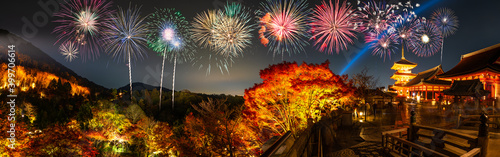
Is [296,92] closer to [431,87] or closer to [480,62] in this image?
[480,62]

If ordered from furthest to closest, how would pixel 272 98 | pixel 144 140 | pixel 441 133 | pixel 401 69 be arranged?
pixel 401 69
pixel 144 140
pixel 272 98
pixel 441 133

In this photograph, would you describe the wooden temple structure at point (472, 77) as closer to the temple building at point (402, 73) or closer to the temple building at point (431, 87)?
the temple building at point (431, 87)

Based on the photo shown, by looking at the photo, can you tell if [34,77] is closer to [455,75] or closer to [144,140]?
[144,140]

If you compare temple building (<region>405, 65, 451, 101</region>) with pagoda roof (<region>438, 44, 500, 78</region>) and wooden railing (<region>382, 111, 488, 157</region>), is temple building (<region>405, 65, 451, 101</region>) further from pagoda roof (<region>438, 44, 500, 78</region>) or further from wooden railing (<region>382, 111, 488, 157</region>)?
wooden railing (<region>382, 111, 488, 157</region>)

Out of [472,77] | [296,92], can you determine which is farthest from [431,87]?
[296,92]

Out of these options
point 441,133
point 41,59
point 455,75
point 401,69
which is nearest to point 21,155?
point 441,133

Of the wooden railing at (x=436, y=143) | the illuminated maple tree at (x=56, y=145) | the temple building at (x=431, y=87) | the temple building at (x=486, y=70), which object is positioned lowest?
the illuminated maple tree at (x=56, y=145)

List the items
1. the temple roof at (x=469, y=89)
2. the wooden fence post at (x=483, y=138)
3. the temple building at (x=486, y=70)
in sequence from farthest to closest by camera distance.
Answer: the temple building at (x=486, y=70)
the temple roof at (x=469, y=89)
the wooden fence post at (x=483, y=138)

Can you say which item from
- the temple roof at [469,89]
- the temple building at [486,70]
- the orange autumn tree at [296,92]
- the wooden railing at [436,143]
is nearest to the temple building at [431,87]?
the temple building at [486,70]
